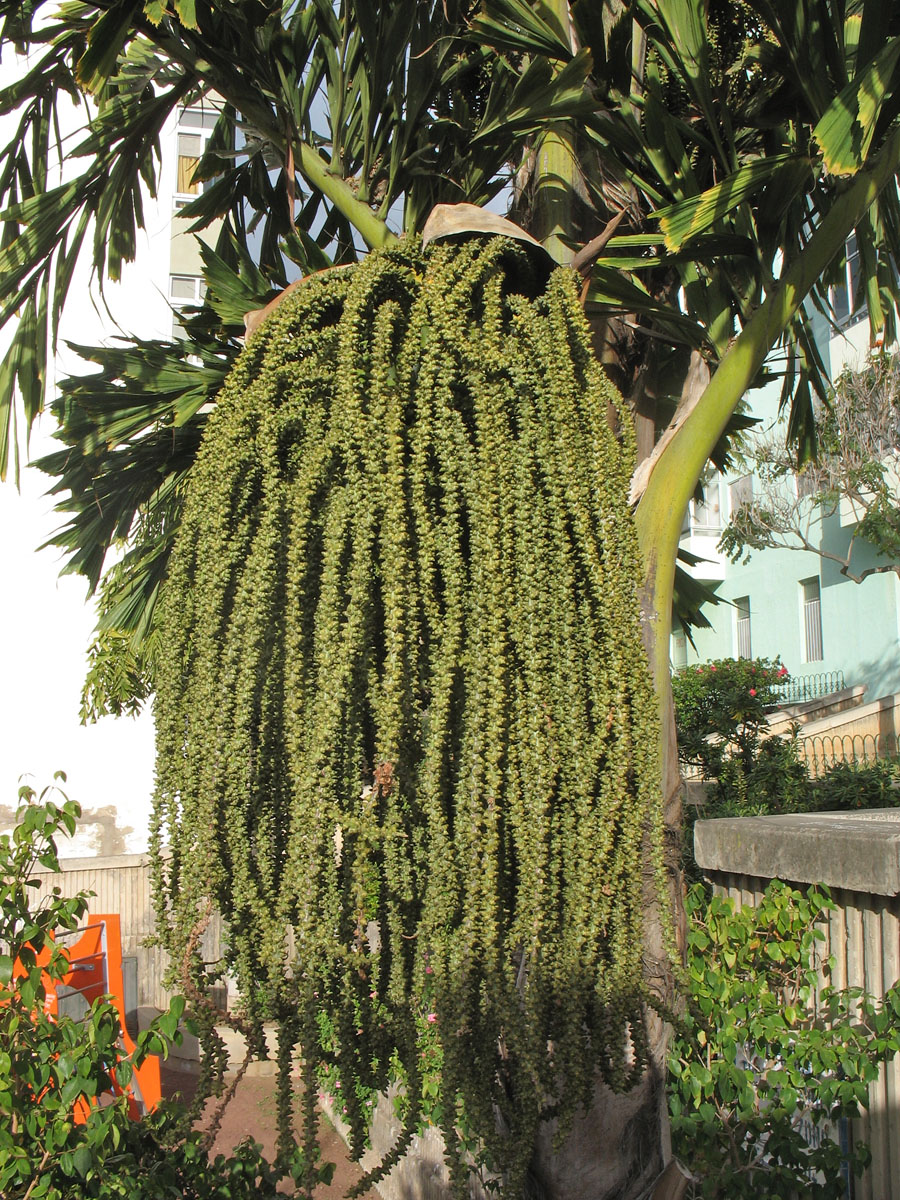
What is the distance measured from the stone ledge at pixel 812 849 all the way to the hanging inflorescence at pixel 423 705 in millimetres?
1459

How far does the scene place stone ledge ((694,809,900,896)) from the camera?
3158 millimetres

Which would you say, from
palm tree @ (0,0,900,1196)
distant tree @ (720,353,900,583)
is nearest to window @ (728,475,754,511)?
distant tree @ (720,353,900,583)

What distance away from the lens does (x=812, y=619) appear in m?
20.4

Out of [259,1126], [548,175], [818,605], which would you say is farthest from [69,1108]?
[818,605]

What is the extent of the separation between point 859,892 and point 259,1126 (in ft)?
18.7

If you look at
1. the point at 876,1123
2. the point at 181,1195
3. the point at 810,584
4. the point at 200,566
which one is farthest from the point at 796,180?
the point at 810,584

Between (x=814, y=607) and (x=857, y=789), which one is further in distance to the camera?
(x=814, y=607)

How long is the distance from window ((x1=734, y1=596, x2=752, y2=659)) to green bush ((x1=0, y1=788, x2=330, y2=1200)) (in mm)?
Result: 21116

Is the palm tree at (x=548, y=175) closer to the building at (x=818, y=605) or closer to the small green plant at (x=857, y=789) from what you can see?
the small green plant at (x=857, y=789)

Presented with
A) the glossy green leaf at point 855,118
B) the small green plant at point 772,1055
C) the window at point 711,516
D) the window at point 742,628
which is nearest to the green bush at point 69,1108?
the small green plant at point 772,1055

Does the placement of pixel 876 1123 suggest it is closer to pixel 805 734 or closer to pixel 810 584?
pixel 805 734

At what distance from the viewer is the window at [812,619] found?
66.2 ft

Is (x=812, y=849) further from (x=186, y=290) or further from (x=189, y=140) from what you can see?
(x=189, y=140)

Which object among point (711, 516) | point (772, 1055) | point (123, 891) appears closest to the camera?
point (772, 1055)
